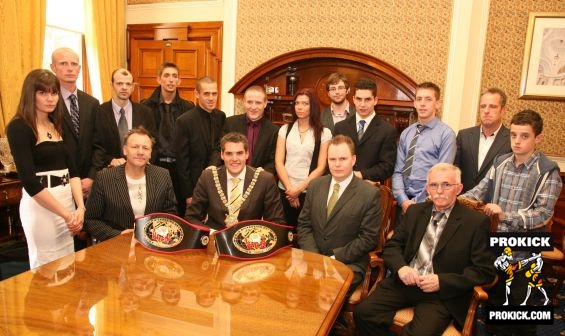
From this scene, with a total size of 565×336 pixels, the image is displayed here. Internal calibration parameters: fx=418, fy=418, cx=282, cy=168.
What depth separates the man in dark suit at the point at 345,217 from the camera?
7.65 feet

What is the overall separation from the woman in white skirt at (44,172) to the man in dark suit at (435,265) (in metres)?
1.71

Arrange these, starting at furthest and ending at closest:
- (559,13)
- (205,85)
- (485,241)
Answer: (559,13) < (205,85) < (485,241)

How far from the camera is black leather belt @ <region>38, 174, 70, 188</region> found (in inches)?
90.7

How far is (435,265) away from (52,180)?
2.12 meters

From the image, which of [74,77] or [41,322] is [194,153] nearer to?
[74,77]

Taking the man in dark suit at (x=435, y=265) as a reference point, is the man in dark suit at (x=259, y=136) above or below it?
above

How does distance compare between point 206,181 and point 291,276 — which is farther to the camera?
point 206,181

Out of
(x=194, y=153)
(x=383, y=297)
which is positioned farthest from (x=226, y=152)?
(x=383, y=297)

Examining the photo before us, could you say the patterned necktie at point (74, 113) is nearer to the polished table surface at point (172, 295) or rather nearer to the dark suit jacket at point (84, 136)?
the dark suit jacket at point (84, 136)

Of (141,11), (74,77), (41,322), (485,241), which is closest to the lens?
(41,322)

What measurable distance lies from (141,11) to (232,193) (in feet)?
15.6

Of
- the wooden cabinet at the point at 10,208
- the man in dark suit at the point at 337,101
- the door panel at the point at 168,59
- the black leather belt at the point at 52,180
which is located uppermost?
the door panel at the point at 168,59

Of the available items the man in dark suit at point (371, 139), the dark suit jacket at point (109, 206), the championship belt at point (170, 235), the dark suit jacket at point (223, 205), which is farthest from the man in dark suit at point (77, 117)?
the man in dark suit at point (371, 139)

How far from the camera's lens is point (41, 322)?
1298mm
